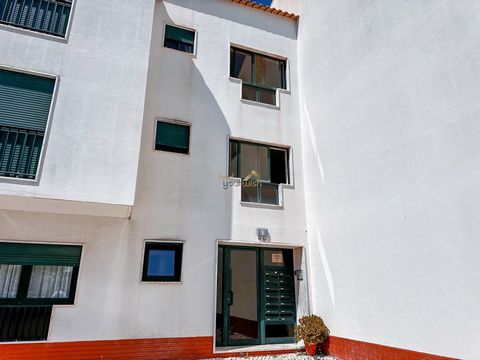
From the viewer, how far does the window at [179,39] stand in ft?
31.9

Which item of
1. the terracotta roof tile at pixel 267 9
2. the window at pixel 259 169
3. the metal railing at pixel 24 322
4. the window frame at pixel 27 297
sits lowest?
the metal railing at pixel 24 322

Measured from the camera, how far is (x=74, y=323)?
6.81 meters

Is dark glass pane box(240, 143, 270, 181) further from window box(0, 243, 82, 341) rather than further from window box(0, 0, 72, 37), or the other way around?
window box(0, 0, 72, 37)

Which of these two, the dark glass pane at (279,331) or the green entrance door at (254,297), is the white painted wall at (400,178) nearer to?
the green entrance door at (254,297)

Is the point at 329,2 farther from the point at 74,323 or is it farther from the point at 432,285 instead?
the point at 74,323

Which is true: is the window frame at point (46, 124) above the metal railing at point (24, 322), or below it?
above

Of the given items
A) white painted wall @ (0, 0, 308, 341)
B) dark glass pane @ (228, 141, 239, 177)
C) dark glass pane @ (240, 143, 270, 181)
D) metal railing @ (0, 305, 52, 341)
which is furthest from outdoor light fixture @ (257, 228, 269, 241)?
metal railing @ (0, 305, 52, 341)

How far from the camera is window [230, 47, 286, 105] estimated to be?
33.9ft

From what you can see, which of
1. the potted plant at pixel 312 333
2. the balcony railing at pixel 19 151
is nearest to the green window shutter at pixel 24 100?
the balcony railing at pixel 19 151

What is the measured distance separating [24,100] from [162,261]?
14.9 feet

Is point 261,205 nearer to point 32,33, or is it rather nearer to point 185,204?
point 185,204

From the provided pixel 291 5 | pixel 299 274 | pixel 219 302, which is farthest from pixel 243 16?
pixel 219 302

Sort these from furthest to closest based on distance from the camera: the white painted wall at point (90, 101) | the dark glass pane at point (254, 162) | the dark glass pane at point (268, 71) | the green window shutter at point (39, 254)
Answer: the dark glass pane at point (268, 71)
the dark glass pane at point (254, 162)
the green window shutter at point (39, 254)
the white painted wall at point (90, 101)

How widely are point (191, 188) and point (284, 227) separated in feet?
9.31
